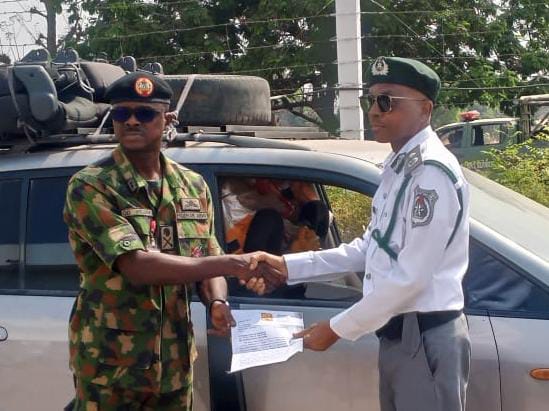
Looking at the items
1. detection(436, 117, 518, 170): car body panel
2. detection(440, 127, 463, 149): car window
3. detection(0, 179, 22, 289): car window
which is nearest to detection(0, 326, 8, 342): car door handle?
detection(0, 179, 22, 289): car window

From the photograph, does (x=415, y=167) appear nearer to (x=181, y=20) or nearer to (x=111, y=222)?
(x=111, y=222)

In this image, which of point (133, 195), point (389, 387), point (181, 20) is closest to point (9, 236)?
A: point (133, 195)

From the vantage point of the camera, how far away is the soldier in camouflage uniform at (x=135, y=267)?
2604mm

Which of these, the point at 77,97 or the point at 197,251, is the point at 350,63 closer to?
the point at 77,97

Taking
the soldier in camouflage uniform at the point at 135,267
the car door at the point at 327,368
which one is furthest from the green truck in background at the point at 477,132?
the soldier in camouflage uniform at the point at 135,267

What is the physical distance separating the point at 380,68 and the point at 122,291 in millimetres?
1044

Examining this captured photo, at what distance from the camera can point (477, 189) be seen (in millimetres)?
3562

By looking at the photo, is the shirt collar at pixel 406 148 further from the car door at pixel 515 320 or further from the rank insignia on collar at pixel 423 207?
the car door at pixel 515 320

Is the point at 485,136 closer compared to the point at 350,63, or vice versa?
the point at 350,63

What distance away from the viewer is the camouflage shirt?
8.57 feet

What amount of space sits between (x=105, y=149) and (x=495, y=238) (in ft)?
5.12

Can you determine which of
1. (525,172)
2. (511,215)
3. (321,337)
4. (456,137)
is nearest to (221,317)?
(321,337)

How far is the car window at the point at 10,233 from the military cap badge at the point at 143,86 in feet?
3.15

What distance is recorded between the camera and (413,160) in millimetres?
2480
